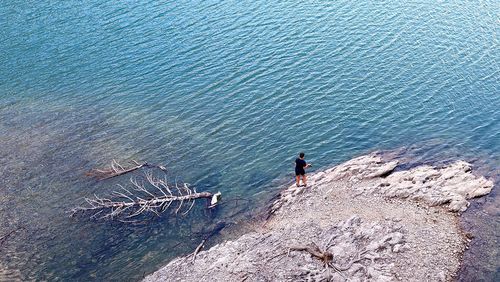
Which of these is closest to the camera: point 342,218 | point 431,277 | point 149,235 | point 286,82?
point 431,277

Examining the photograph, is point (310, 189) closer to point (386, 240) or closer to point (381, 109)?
point (386, 240)

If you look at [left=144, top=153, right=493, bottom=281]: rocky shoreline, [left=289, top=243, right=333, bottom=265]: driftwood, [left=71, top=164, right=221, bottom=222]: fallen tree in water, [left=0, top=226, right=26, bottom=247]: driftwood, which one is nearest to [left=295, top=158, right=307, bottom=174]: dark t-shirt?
[left=144, top=153, right=493, bottom=281]: rocky shoreline

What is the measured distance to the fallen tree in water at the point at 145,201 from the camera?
35.6 meters

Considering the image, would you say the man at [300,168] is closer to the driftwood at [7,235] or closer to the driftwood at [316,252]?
the driftwood at [316,252]

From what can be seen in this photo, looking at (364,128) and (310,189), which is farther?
(364,128)

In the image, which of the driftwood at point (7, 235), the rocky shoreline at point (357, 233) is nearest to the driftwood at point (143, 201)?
the driftwood at point (7, 235)

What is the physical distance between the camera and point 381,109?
43312mm

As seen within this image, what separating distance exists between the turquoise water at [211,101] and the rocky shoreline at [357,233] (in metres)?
2.76

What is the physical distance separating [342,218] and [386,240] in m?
3.70

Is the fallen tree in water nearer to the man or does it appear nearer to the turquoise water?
the turquoise water

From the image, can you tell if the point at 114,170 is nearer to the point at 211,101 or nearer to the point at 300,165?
the point at 211,101

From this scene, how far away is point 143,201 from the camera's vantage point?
35.9 meters

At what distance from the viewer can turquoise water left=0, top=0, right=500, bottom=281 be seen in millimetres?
34953

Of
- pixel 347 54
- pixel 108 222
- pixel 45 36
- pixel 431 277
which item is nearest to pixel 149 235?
pixel 108 222
